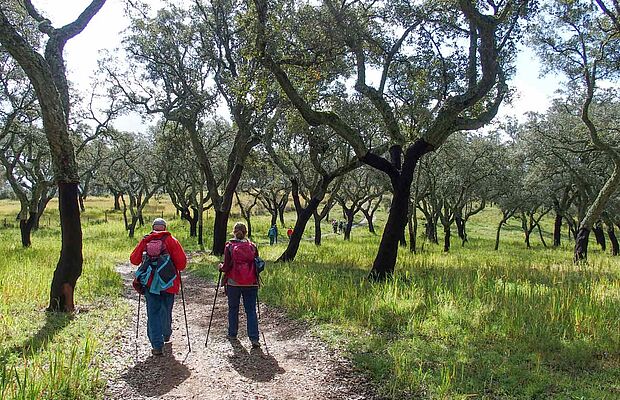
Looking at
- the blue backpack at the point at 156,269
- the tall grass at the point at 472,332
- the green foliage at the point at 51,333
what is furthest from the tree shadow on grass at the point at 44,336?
the tall grass at the point at 472,332

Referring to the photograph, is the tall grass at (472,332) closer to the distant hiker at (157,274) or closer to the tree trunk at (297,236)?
the distant hiker at (157,274)

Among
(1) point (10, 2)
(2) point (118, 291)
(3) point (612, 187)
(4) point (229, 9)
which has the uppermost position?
(4) point (229, 9)

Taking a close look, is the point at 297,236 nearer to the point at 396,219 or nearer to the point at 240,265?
the point at 396,219

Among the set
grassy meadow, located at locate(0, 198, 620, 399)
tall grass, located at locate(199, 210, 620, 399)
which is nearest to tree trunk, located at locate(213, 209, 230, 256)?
grassy meadow, located at locate(0, 198, 620, 399)

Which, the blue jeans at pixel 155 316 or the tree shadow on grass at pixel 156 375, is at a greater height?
the blue jeans at pixel 155 316

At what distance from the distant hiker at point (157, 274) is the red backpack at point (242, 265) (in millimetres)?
761

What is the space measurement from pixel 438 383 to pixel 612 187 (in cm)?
1598

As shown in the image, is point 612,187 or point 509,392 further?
point 612,187

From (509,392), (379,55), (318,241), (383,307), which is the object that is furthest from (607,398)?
(318,241)

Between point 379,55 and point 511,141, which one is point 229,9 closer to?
point 379,55

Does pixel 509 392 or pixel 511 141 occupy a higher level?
pixel 511 141

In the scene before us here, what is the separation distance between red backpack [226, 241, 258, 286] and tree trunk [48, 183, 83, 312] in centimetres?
354

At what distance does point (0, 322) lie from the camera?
6.95 meters

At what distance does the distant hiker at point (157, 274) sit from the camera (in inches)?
254
